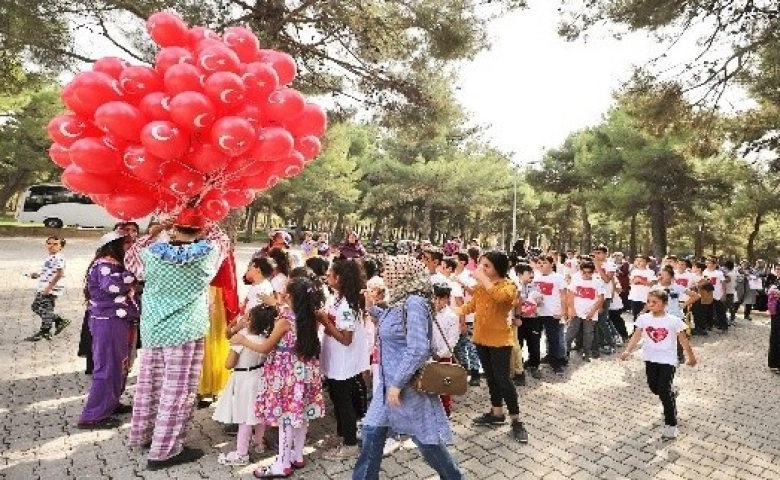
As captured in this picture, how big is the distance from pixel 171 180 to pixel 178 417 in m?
1.84

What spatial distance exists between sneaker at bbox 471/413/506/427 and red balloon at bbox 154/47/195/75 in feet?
13.7

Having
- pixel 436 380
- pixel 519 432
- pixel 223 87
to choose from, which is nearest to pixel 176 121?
pixel 223 87

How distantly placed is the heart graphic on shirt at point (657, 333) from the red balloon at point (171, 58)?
489 centimetres

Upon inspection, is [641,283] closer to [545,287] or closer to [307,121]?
[545,287]

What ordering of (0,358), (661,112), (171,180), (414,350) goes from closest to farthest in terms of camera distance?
(414,350)
(171,180)
(0,358)
(661,112)

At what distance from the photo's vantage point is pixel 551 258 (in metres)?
8.17

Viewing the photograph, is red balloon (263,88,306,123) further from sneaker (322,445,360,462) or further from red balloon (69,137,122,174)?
sneaker (322,445,360,462)

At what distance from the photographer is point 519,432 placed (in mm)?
5070

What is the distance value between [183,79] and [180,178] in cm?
72

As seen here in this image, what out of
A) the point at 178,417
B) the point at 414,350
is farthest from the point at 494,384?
the point at 178,417

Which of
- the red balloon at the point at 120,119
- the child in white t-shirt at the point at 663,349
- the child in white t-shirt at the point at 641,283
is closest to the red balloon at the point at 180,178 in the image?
the red balloon at the point at 120,119

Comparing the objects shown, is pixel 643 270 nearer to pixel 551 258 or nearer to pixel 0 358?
pixel 551 258

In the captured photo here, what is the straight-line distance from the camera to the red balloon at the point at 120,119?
11.9 ft

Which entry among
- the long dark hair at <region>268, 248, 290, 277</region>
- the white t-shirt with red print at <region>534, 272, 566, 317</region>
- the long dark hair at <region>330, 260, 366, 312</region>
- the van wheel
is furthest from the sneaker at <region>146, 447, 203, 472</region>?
the van wheel
